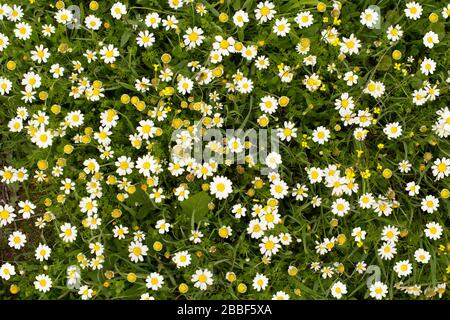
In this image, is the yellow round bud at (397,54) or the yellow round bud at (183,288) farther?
the yellow round bud at (397,54)

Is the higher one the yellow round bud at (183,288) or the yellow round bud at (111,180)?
the yellow round bud at (111,180)

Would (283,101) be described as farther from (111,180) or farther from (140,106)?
(111,180)

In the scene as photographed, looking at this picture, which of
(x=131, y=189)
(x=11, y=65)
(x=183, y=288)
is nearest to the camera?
(x=183, y=288)

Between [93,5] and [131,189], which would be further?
[93,5]

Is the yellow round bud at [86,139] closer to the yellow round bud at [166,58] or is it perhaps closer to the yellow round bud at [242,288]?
the yellow round bud at [166,58]

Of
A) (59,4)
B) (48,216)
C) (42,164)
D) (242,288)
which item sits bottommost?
(242,288)

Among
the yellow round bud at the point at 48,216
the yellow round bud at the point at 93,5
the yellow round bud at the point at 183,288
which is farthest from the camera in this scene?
the yellow round bud at the point at 93,5

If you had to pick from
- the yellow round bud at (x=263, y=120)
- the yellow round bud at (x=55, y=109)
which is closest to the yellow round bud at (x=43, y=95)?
the yellow round bud at (x=55, y=109)

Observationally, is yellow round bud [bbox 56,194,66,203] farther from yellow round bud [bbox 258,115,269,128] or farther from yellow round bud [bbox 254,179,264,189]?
yellow round bud [bbox 258,115,269,128]

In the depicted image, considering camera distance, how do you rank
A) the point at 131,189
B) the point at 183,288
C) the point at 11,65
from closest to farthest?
the point at 183,288
the point at 131,189
the point at 11,65

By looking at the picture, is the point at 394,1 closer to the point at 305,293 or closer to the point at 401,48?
the point at 401,48

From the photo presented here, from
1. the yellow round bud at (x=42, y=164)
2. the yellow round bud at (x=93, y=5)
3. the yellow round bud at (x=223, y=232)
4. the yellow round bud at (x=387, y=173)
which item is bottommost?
the yellow round bud at (x=223, y=232)

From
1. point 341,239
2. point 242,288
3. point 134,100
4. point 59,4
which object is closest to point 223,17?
point 134,100

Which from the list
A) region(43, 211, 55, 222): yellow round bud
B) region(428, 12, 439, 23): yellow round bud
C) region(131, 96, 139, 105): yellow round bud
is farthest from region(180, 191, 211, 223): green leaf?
region(428, 12, 439, 23): yellow round bud
